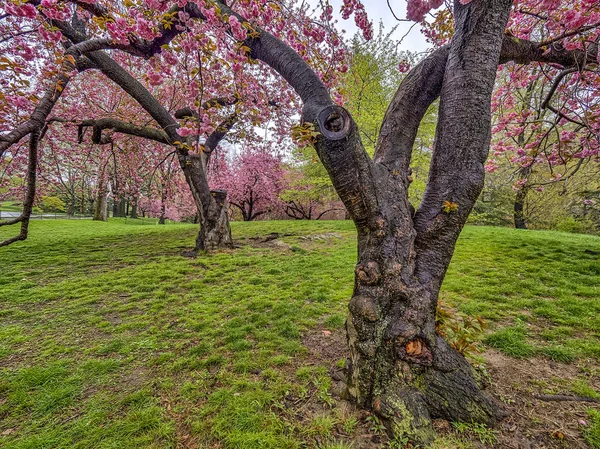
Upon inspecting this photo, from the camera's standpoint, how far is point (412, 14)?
2.21 m

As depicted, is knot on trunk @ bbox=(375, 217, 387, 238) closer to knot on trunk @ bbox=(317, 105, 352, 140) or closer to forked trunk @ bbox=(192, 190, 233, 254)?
knot on trunk @ bbox=(317, 105, 352, 140)

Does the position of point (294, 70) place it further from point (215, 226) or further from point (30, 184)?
point (215, 226)

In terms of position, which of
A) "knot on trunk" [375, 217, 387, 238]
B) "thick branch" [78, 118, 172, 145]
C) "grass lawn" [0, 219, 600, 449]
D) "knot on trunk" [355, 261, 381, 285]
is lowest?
"grass lawn" [0, 219, 600, 449]

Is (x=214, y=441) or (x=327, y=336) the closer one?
(x=214, y=441)

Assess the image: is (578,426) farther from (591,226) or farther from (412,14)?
(591,226)

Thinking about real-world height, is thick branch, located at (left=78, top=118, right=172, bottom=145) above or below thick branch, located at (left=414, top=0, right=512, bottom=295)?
above

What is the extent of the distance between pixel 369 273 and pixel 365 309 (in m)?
0.25

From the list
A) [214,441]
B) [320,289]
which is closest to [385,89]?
[320,289]

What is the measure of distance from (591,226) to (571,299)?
1287 centimetres

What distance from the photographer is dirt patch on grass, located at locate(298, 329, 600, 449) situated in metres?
1.45

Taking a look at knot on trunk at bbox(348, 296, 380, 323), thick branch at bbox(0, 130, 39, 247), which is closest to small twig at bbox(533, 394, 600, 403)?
knot on trunk at bbox(348, 296, 380, 323)

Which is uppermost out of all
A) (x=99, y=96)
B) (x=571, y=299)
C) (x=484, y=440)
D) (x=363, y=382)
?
(x=99, y=96)

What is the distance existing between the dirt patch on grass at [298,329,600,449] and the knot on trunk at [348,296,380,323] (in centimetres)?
65

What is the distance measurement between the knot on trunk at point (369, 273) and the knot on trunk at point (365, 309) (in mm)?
122
